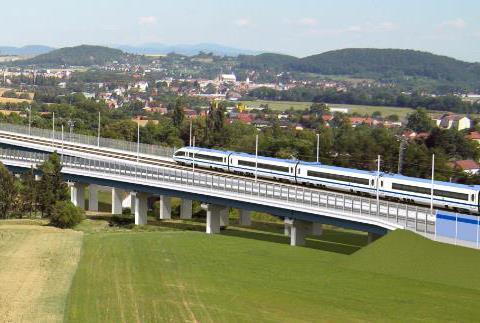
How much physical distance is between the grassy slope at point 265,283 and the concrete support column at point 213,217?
9232 millimetres

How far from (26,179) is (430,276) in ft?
152

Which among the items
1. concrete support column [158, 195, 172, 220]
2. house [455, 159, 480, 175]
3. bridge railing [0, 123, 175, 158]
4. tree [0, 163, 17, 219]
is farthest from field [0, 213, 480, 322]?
house [455, 159, 480, 175]

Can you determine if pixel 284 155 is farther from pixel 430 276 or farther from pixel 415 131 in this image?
pixel 415 131

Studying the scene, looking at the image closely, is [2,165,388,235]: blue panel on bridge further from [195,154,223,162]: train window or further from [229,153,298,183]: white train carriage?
[195,154,223,162]: train window

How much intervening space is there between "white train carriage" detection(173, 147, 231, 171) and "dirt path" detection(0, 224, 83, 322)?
24674 mm

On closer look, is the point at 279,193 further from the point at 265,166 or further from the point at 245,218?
the point at 265,166

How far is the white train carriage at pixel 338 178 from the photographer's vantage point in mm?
78875

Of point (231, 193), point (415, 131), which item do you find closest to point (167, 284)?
point (231, 193)

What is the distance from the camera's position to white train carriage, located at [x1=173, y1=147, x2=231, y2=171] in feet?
314

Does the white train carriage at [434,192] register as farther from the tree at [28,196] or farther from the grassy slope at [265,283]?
the tree at [28,196]

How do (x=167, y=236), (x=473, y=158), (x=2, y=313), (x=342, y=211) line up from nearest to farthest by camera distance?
(x=2, y=313) < (x=342, y=211) < (x=167, y=236) < (x=473, y=158)

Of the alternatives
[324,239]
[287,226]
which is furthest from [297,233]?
[324,239]

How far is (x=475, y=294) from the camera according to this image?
172 ft

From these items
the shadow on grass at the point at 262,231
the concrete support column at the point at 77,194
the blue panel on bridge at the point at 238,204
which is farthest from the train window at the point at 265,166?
the concrete support column at the point at 77,194
